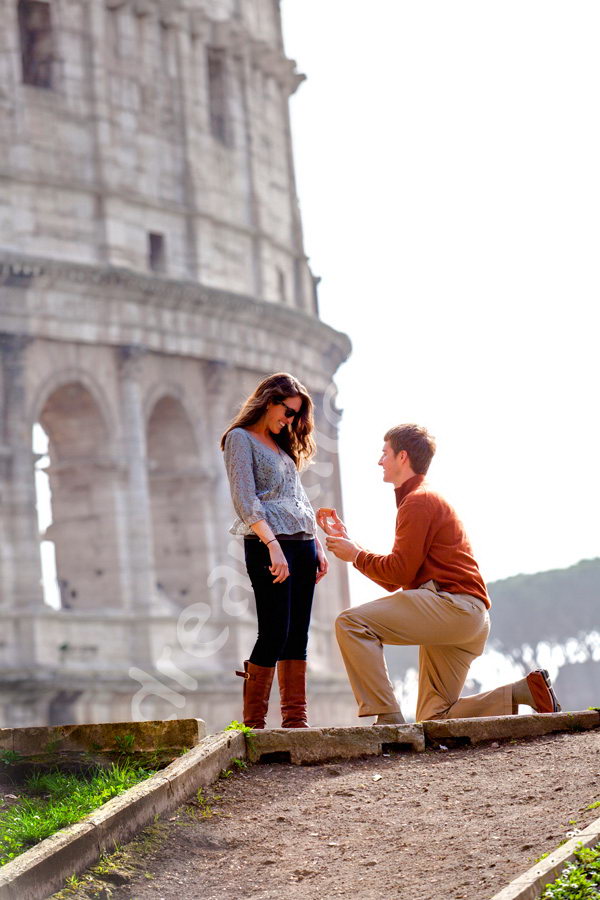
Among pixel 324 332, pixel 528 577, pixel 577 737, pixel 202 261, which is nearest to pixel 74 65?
pixel 202 261

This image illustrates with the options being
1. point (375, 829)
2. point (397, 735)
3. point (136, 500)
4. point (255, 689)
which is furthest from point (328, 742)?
point (136, 500)

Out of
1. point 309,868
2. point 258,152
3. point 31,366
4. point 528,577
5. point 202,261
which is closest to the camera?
point 309,868

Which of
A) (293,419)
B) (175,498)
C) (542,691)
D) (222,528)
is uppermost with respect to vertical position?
(175,498)

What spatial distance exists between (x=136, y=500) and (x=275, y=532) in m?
26.2

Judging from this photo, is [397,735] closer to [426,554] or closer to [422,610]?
[422,610]

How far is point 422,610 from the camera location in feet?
34.4

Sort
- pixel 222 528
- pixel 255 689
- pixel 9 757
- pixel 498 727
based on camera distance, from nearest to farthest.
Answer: pixel 9 757
pixel 498 727
pixel 255 689
pixel 222 528

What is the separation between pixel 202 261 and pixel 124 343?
9.92 feet

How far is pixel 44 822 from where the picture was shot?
866 cm

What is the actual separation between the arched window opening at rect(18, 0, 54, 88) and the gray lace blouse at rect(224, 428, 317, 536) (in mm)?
28016

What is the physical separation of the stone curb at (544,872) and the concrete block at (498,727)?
2.24 m

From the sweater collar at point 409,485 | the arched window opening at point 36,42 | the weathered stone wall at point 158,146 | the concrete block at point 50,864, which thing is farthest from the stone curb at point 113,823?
the arched window opening at point 36,42

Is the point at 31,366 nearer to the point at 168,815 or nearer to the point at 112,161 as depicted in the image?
the point at 112,161

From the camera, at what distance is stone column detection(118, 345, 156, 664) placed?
35.9m
